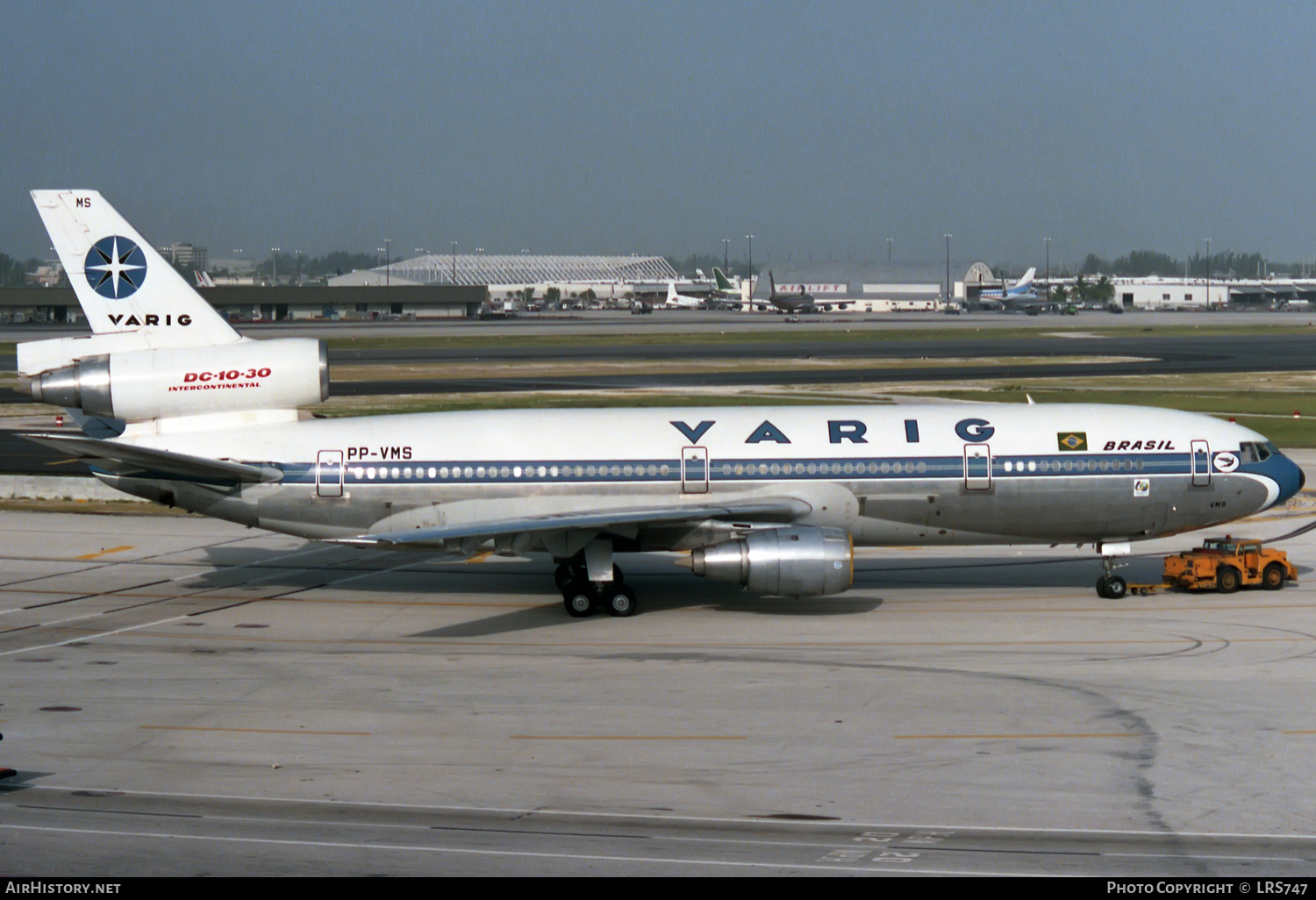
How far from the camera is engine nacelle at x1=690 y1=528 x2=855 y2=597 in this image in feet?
96.5

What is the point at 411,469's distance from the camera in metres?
32.7

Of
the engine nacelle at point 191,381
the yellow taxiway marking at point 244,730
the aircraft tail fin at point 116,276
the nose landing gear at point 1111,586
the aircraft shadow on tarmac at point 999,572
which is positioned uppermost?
the aircraft tail fin at point 116,276

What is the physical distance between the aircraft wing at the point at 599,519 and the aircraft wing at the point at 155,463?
299cm

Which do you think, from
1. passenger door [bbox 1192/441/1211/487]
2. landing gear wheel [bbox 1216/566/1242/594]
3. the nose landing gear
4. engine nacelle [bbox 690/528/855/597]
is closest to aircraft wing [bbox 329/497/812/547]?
engine nacelle [bbox 690/528/855/597]

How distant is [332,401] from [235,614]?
4412cm

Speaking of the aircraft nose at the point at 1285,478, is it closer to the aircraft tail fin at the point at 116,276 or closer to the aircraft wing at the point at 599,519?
the aircraft wing at the point at 599,519

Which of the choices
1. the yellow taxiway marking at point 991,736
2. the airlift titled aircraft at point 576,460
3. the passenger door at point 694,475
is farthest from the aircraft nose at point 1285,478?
the yellow taxiway marking at point 991,736

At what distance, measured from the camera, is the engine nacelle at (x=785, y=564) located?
2941 cm

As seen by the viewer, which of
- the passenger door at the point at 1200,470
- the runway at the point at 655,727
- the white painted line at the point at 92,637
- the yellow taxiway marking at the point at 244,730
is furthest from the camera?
the passenger door at the point at 1200,470

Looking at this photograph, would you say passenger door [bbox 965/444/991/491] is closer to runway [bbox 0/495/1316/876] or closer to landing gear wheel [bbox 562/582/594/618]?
runway [bbox 0/495/1316/876]

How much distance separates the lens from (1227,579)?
108ft

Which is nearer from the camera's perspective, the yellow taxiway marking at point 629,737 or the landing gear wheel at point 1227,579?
the yellow taxiway marking at point 629,737

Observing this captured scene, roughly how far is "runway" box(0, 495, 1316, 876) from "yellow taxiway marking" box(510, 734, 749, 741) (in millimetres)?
108

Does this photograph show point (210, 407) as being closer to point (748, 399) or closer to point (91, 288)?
point (91, 288)
